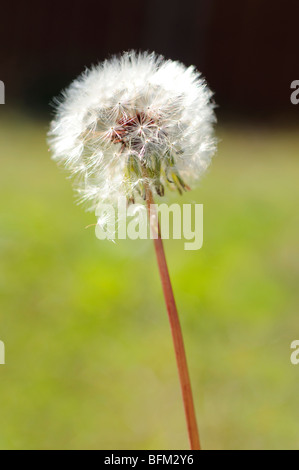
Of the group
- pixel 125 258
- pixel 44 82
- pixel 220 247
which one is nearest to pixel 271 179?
pixel 220 247

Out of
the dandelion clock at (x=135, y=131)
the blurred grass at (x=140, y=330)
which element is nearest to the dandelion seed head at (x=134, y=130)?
the dandelion clock at (x=135, y=131)

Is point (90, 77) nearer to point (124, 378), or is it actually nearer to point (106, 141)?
point (106, 141)

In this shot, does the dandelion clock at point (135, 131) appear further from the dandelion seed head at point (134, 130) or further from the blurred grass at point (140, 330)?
the blurred grass at point (140, 330)

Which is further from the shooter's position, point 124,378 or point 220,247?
point 220,247

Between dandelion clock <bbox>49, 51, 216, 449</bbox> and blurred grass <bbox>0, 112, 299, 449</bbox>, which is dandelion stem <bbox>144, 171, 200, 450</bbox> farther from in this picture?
blurred grass <bbox>0, 112, 299, 449</bbox>

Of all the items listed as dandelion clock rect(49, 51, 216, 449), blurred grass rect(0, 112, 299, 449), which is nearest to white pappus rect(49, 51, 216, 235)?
dandelion clock rect(49, 51, 216, 449)

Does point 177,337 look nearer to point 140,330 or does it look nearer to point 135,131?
point 135,131

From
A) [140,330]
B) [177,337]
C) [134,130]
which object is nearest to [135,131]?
[134,130]
